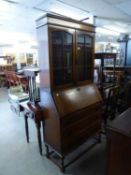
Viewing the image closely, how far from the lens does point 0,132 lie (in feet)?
10.2

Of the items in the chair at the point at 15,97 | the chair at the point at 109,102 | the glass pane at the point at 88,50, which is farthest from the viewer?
the chair at the point at 15,97

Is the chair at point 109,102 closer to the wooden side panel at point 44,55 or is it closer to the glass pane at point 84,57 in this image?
the glass pane at point 84,57

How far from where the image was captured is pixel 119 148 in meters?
1.18

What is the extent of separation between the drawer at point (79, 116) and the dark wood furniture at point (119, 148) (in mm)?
759

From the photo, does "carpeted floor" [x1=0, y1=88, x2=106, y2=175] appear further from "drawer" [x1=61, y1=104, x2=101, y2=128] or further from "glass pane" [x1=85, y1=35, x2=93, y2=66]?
"glass pane" [x1=85, y1=35, x2=93, y2=66]

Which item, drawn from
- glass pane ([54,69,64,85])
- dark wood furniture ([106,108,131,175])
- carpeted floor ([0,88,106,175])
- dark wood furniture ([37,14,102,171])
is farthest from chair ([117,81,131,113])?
dark wood furniture ([106,108,131,175])

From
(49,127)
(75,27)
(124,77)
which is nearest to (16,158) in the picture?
(49,127)

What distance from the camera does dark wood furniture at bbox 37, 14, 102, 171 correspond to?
1.86 m

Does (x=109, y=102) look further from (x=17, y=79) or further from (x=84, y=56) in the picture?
(x=17, y=79)

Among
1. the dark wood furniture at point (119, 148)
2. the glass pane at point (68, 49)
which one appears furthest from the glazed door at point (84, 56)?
the dark wood furniture at point (119, 148)

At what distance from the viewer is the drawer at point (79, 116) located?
75.5 inches

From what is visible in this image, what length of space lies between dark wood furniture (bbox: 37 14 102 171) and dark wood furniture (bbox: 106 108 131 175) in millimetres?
765

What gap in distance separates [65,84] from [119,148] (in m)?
1.16

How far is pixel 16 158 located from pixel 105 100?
199cm
